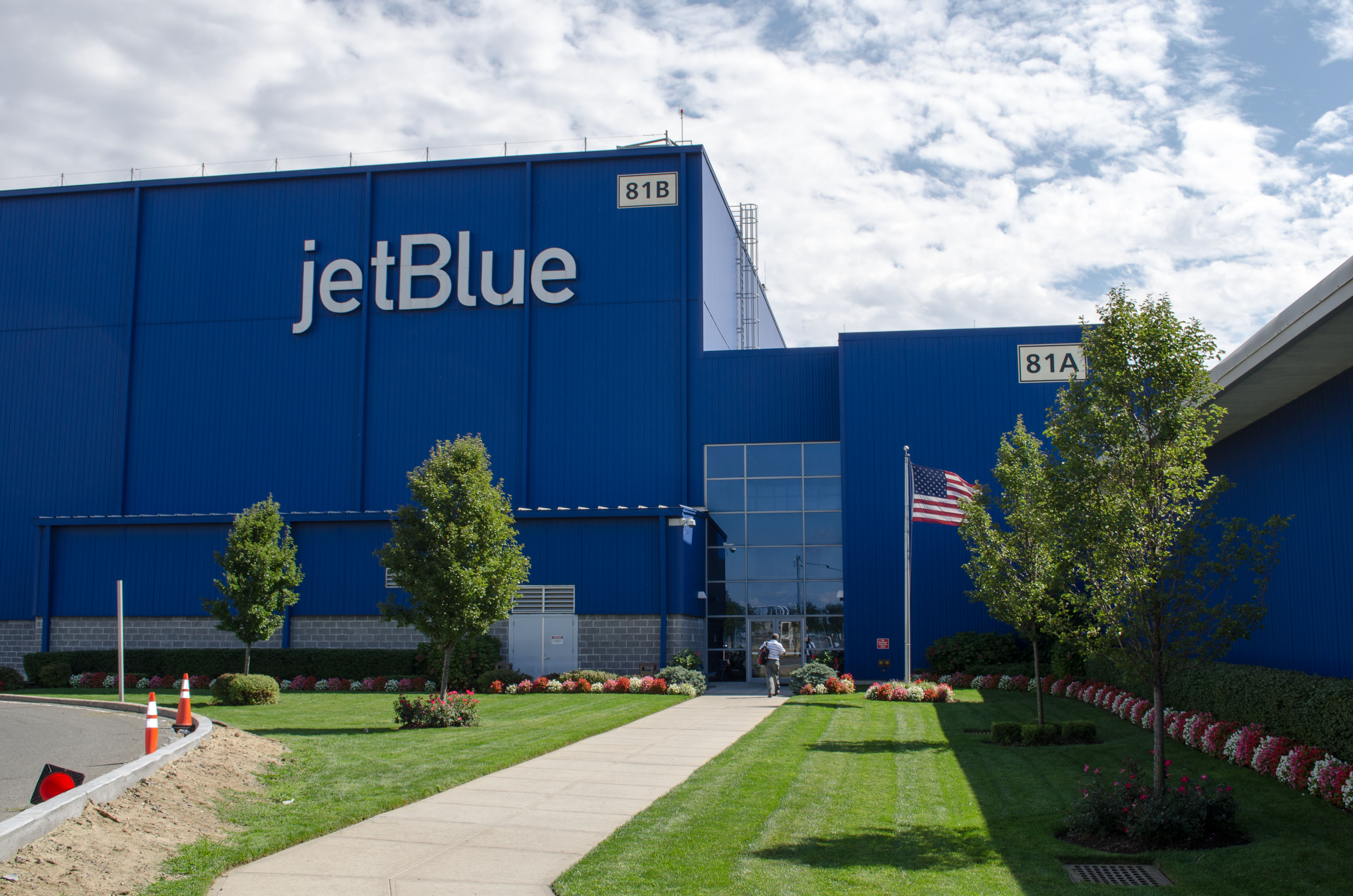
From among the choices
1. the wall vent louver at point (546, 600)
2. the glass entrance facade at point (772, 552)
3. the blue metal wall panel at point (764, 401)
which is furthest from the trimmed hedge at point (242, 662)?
the blue metal wall panel at point (764, 401)

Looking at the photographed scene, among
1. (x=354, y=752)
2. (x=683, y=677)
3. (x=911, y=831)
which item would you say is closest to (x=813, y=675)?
(x=683, y=677)

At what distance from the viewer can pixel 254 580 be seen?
94.3 ft

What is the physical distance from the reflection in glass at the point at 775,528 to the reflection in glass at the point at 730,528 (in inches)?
7.8

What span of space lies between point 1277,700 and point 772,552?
21.1 metres

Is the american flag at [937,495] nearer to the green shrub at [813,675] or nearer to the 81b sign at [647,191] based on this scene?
the green shrub at [813,675]

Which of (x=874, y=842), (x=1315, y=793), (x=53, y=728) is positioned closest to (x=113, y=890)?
(x=874, y=842)

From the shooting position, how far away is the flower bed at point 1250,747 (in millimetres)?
11078

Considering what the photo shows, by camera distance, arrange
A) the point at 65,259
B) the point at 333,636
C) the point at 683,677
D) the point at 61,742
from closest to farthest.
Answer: the point at 61,742 → the point at 683,677 → the point at 333,636 → the point at 65,259

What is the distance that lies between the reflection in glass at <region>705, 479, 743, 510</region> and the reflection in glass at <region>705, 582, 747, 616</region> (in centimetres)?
246

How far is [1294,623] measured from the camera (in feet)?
49.7

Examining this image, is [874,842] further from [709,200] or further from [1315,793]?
[709,200]

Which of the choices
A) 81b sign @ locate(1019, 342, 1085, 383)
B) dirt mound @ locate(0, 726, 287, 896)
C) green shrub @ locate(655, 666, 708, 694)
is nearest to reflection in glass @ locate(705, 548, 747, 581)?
green shrub @ locate(655, 666, 708, 694)

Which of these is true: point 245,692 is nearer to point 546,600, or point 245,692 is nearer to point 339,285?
point 546,600

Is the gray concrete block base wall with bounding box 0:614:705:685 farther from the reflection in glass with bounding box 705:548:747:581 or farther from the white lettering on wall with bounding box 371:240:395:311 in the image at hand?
the white lettering on wall with bounding box 371:240:395:311
